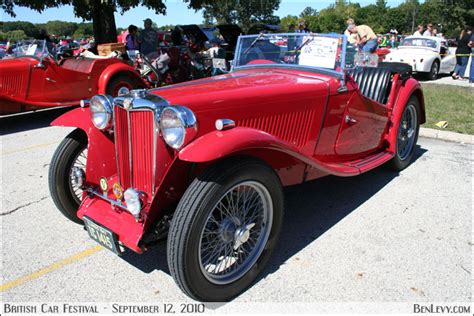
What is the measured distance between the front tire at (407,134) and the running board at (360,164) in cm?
47

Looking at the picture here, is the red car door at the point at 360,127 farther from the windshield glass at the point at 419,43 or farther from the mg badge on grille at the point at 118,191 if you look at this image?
the windshield glass at the point at 419,43

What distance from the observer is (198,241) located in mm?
2273

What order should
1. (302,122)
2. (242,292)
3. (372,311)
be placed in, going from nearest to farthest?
(372,311)
(242,292)
(302,122)

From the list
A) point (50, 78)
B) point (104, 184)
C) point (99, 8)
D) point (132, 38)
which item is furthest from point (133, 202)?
point (99, 8)

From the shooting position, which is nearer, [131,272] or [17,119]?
[131,272]

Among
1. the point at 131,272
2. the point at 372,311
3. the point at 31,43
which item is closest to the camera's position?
the point at 372,311

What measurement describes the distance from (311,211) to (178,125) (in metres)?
1.89

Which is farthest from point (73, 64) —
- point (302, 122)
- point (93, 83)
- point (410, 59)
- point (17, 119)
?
point (410, 59)

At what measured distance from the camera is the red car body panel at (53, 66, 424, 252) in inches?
97.4

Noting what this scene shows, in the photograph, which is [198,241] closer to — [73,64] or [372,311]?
[372,311]

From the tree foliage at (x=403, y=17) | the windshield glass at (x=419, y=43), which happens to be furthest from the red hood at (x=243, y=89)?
the tree foliage at (x=403, y=17)

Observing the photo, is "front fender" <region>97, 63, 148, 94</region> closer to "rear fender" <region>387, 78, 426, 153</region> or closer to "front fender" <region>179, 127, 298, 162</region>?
"rear fender" <region>387, 78, 426, 153</region>

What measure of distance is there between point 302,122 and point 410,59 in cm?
1088

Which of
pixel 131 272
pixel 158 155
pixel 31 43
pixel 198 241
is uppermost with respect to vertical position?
pixel 31 43
